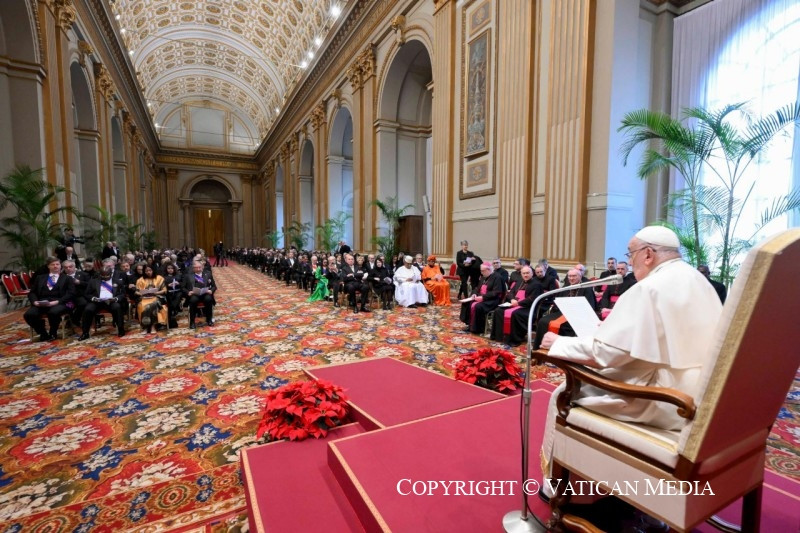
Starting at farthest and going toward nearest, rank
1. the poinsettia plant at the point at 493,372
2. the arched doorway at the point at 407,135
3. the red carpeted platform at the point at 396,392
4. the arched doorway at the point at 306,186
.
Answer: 1. the arched doorway at the point at 306,186
2. the arched doorway at the point at 407,135
3. the poinsettia plant at the point at 493,372
4. the red carpeted platform at the point at 396,392

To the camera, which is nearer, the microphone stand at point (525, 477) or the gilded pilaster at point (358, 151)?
the microphone stand at point (525, 477)

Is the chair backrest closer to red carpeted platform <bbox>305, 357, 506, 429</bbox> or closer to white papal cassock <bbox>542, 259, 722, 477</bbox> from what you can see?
white papal cassock <bbox>542, 259, 722, 477</bbox>

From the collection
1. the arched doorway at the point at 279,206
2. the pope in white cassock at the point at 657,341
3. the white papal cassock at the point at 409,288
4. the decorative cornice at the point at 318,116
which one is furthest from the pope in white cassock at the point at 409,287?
the arched doorway at the point at 279,206

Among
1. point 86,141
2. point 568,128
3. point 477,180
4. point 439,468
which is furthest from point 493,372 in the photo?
point 86,141

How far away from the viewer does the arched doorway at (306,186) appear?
21.3 m

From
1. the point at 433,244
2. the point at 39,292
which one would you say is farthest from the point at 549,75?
the point at 39,292

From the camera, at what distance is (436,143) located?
9906 mm

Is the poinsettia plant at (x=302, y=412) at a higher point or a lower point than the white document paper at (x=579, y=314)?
lower

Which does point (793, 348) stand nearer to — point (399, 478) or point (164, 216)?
point (399, 478)

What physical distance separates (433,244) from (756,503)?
8.71 m

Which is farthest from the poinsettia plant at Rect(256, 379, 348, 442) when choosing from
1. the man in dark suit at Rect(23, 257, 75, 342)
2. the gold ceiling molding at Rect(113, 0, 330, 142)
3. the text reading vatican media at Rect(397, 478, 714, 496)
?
the gold ceiling molding at Rect(113, 0, 330, 142)

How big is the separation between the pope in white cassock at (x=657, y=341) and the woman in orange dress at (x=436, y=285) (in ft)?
23.5

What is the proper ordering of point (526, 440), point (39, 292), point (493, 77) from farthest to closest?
point (493, 77), point (39, 292), point (526, 440)

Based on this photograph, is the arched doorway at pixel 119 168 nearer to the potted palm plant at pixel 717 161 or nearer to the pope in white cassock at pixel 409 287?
the pope in white cassock at pixel 409 287
